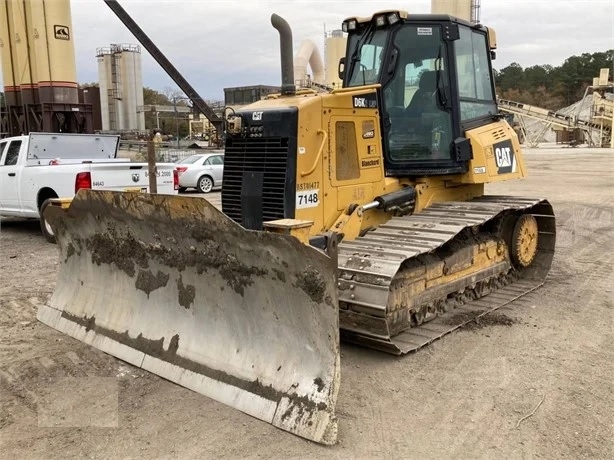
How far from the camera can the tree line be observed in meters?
83.3

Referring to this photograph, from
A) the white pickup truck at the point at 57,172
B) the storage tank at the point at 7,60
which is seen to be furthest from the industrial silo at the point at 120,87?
the white pickup truck at the point at 57,172

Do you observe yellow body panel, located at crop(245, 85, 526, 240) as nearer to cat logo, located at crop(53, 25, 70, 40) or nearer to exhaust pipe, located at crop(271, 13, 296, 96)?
exhaust pipe, located at crop(271, 13, 296, 96)

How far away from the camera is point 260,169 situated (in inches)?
209

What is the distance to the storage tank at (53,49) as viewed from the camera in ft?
75.8

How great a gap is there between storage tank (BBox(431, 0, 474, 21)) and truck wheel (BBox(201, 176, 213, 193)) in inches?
850

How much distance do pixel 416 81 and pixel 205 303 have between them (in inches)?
126

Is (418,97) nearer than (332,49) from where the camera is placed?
Yes

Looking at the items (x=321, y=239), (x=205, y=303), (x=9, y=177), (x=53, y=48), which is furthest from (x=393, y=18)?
(x=53, y=48)

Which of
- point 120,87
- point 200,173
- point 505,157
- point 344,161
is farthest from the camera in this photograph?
point 120,87

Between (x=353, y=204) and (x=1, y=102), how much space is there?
2891 cm

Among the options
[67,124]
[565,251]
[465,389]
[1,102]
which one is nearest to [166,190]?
[565,251]

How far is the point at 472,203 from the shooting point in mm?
6516

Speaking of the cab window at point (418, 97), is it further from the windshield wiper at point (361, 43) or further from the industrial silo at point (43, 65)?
the industrial silo at point (43, 65)

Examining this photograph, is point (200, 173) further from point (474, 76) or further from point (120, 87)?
point (120, 87)
